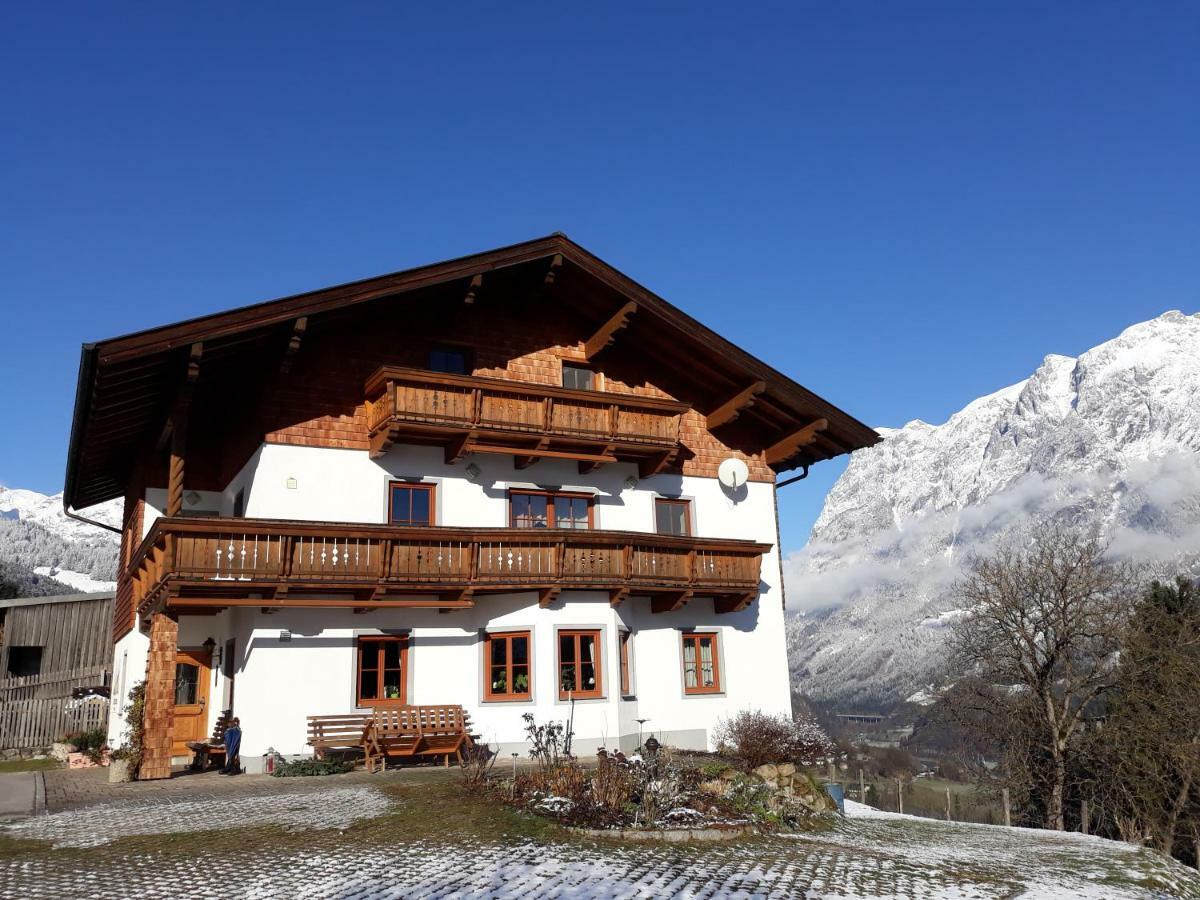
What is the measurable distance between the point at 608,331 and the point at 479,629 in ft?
23.8

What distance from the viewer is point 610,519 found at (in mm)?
23516

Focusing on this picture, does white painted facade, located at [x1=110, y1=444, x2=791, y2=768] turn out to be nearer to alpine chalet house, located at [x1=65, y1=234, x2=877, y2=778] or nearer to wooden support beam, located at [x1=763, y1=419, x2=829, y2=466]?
alpine chalet house, located at [x1=65, y1=234, x2=877, y2=778]

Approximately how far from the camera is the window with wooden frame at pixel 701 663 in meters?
23.5

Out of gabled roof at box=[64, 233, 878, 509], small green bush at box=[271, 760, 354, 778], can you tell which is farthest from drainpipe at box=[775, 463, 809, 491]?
small green bush at box=[271, 760, 354, 778]

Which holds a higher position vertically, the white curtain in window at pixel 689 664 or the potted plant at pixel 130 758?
the white curtain in window at pixel 689 664

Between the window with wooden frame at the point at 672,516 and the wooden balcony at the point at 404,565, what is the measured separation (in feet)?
5.61

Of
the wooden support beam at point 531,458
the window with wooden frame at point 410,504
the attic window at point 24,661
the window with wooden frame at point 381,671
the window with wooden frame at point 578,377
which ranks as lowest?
the window with wooden frame at point 381,671

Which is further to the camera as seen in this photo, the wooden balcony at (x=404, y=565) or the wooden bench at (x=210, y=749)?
the wooden bench at (x=210, y=749)

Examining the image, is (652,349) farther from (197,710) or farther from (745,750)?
(197,710)

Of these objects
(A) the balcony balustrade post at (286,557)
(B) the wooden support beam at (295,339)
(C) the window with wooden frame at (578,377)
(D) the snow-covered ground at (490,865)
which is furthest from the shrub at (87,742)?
(C) the window with wooden frame at (578,377)

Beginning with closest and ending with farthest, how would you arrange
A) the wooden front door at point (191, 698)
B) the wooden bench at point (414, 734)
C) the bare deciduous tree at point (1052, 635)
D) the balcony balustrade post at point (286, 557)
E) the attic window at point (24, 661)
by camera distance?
the balcony balustrade post at point (286, 557) < the wooden bench at point (414, 734) < the wooden front door at point (191, 698) < the bare deciduous tree at point (1052, 635) < the attic window at point (24, 661)

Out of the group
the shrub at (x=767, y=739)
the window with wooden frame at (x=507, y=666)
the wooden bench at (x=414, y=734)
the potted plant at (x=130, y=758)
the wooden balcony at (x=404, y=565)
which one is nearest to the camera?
the potted plant at (x=130, y=758)

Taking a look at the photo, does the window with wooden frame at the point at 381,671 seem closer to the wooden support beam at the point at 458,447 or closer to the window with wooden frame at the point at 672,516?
the wooden support beam at the point at 458,447

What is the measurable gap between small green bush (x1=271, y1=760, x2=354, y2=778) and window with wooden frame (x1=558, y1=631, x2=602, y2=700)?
481 cm
